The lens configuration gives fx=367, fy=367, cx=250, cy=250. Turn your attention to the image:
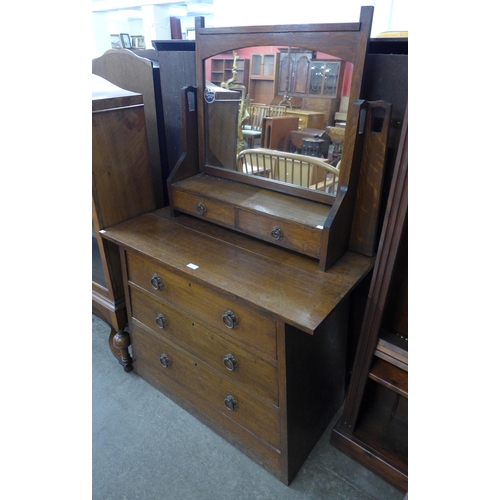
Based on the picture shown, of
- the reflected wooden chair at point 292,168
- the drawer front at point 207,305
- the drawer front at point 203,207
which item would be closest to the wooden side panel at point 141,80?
the drawer front at point 203,207

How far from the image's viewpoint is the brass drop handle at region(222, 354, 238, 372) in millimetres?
1145

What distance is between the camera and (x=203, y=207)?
125 centimetres

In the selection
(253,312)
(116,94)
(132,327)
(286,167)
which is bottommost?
(132,327)

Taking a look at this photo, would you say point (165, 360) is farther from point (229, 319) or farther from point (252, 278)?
point (252, 278)

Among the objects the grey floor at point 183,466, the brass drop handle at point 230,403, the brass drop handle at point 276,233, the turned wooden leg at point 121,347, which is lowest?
the grey floor at point 183,466

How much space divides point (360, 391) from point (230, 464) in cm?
54

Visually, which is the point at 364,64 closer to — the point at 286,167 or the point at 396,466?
the point at 286,167

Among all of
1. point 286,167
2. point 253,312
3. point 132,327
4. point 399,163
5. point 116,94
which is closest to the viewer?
point 399,163

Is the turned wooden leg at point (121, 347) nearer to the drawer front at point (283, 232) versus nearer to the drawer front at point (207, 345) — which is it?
the drawer front at point (207, 345)

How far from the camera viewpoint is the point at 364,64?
915 millimetres

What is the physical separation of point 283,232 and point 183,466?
0.91 metres

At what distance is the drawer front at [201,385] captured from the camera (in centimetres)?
118

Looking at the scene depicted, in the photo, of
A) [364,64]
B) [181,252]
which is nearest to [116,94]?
[181,252]

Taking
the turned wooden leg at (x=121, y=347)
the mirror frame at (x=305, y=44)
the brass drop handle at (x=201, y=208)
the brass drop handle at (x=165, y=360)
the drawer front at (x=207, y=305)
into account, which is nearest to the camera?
the mirror frame at (x=305, y=44)
